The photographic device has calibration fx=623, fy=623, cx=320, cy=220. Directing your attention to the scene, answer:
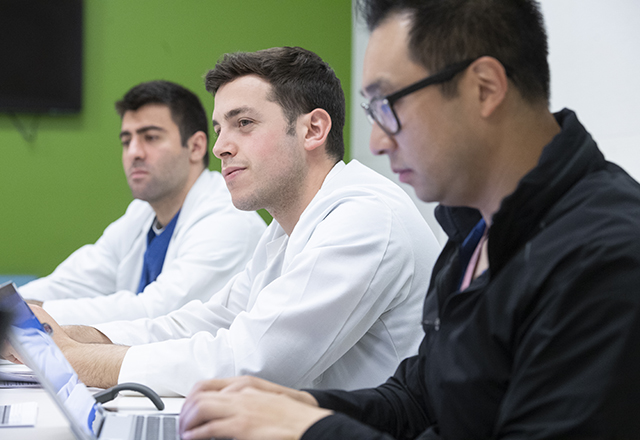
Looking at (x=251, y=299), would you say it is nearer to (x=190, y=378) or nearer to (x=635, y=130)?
(x=190, y=378)

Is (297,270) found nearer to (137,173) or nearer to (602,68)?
(602,68)

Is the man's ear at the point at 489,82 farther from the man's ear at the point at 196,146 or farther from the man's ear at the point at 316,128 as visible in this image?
the man's ear at the point at 196,146

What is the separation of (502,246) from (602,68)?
3.77 feet

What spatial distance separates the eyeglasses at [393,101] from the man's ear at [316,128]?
2.18 ft

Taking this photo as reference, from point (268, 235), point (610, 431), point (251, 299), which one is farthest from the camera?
point (268, 235)

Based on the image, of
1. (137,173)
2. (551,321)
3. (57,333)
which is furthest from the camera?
(137,173)

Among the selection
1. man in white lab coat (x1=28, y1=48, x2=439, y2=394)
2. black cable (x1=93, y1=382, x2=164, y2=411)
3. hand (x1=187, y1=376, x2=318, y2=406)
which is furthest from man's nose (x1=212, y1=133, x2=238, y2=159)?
hand (x1=187, y1=376, x2=318, y2=406)

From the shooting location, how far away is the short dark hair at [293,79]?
148 centimetres

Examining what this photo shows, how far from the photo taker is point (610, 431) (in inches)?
21.5

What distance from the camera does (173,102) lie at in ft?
8.16

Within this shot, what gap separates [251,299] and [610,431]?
38.7 inches

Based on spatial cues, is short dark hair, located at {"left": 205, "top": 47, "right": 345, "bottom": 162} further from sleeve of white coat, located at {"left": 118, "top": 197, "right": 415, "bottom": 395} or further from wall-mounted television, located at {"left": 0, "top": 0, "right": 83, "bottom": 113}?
wall-mounted television, located at {"left": 0, "top": 0, "right": 83, "bottom": 113}

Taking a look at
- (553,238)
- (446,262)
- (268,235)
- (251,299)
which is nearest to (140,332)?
(251,299)

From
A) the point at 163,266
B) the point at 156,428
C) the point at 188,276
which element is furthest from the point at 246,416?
the point at 163,266
